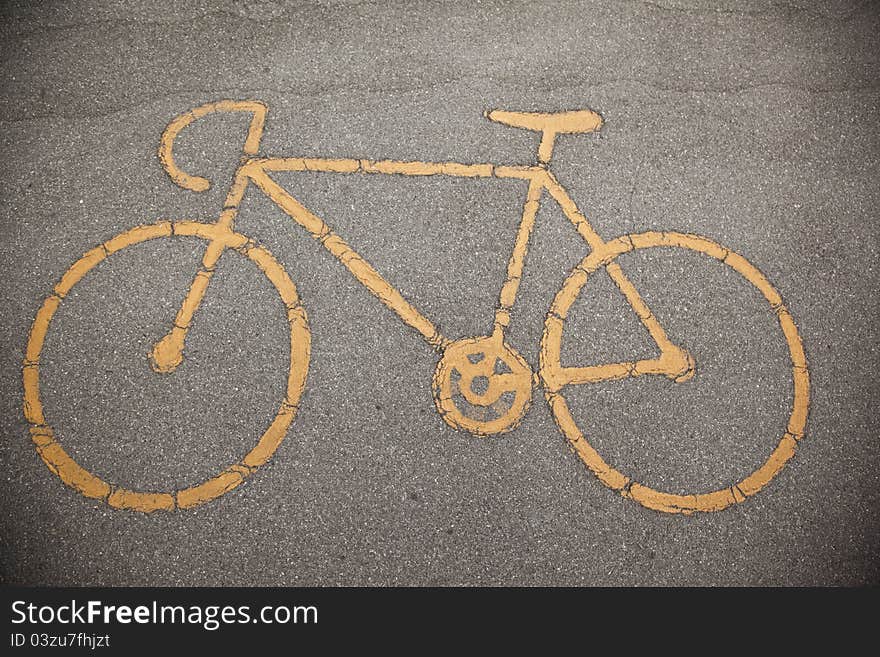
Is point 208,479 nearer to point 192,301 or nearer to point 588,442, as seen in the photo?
point 192,301

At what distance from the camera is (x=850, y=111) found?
3510mm

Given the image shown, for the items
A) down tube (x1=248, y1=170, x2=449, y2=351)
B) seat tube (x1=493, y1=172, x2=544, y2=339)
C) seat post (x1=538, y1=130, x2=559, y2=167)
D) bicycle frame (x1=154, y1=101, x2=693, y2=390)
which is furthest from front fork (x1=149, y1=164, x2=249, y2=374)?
seat post (x1=538, y1=130, x2=559, y2=167)

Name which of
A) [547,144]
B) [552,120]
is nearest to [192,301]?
[547,144]

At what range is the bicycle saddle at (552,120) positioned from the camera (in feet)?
10.2

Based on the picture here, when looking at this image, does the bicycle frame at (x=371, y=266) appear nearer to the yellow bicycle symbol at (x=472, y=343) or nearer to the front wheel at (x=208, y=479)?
the yellow bicycle symbol at (x=472, y=343)

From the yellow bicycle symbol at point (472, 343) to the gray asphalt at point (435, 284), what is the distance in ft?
0.20

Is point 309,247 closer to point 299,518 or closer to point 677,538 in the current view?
point 299,518

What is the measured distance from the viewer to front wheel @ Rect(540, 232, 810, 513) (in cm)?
271

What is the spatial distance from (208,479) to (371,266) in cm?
143

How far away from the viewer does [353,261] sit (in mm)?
2973
